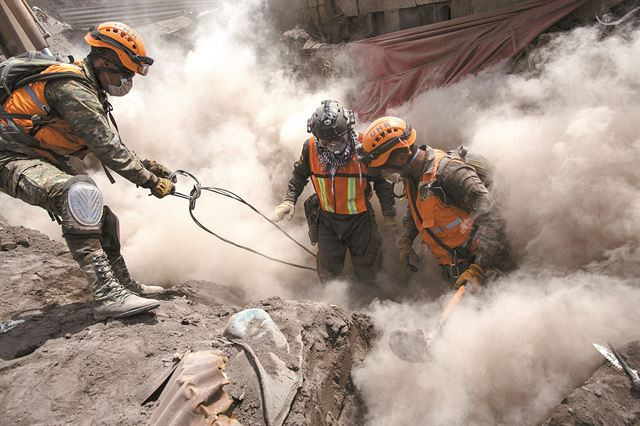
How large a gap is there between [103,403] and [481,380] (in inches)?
84.3

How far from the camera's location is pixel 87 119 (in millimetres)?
2678

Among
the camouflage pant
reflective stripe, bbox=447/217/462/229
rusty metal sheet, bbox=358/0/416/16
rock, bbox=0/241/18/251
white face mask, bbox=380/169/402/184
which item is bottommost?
reflective stripe, bbox=447/217/462/229

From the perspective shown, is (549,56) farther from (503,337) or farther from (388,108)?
(503,337)

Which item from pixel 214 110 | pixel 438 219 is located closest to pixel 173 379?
pixel 438 219

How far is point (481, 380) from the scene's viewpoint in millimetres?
2432

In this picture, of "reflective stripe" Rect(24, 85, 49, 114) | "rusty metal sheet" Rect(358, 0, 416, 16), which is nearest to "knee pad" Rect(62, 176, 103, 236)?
"reflective stripe" Rect(24, 85, 49, 114)

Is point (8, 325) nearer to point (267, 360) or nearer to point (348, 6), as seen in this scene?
point (267, 360)

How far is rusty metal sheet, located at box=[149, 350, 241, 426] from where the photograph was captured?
5.78ft

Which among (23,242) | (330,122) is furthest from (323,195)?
(23,242)

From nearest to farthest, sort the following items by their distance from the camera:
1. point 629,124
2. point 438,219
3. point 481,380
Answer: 1. point 481,380
2. point 629,124
3. point 438,219

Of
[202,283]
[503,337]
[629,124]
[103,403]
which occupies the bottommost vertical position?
[202,283]

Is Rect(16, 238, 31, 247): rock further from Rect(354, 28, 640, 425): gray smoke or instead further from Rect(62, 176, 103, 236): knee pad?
Rect(354, 28, 640, 425): gray smoke

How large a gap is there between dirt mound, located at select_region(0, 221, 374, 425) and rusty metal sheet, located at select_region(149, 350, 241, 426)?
12 centimetres

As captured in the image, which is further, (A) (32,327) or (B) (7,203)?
(B) (7,203)
